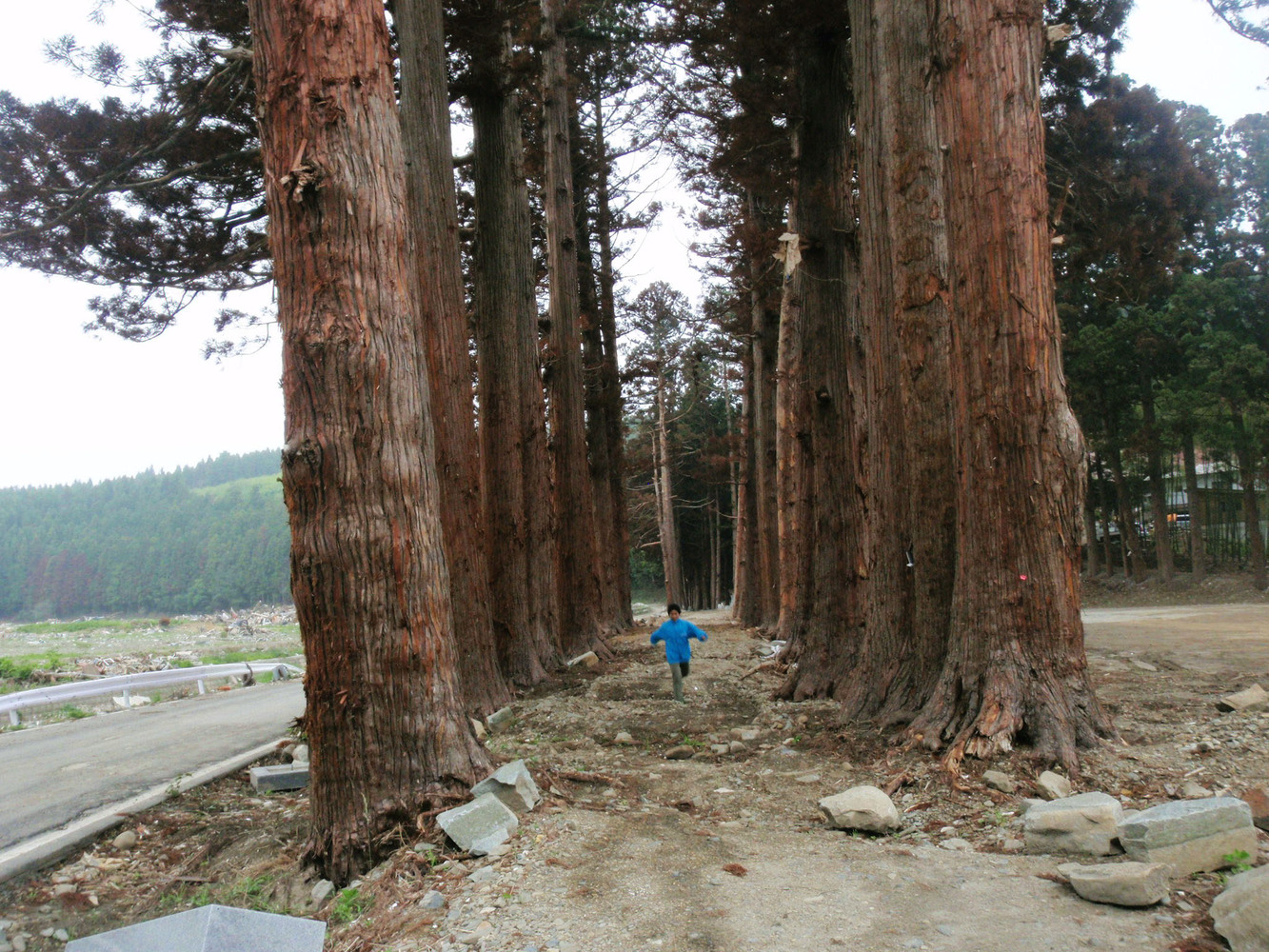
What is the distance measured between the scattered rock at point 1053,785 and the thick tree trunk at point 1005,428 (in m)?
0.33

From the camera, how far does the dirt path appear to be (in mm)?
3139

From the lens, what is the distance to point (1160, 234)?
12.6m

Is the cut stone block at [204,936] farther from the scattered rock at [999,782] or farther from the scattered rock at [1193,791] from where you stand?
the scattered rock at [1193,791]

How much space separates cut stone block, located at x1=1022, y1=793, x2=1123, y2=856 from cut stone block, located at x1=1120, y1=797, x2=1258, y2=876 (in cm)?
30

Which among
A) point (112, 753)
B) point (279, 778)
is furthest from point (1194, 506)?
point (112, 753)

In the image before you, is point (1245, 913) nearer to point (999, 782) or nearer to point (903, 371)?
point (999, 782)

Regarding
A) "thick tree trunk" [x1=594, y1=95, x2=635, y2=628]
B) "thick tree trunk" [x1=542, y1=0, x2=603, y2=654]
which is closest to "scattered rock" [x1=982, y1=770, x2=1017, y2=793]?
"thick tree trunk" [x1=542, y1=0, x2=603, y2=654]

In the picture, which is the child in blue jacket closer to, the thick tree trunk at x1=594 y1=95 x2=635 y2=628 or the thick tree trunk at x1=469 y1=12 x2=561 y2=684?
the thick tree trunk at x1=469 y1=12 x2=561 y2=684

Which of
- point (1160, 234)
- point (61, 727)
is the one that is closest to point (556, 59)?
point (1160, 234)

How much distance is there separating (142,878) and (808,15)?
10.1 m

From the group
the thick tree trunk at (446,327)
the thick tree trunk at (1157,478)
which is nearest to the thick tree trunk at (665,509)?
the thick tree trunk at (1157,478)

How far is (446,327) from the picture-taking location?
8.66 m

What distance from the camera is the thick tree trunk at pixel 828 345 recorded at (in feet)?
30.0

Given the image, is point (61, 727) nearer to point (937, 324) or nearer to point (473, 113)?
point (473, 113)
